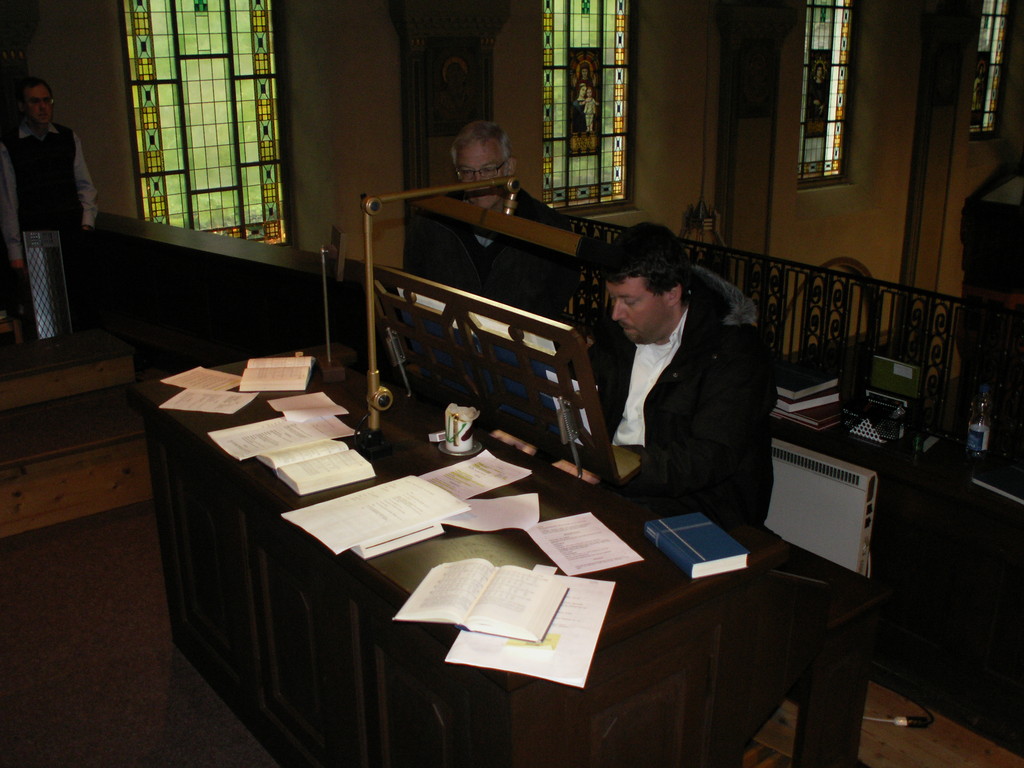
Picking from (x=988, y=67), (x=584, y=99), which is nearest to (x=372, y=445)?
(x=584, y=99)

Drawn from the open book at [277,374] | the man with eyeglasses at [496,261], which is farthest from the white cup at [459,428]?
the man with eyeglasses at [496,261]

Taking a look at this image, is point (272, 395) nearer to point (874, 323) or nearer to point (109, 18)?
point (874, 323)

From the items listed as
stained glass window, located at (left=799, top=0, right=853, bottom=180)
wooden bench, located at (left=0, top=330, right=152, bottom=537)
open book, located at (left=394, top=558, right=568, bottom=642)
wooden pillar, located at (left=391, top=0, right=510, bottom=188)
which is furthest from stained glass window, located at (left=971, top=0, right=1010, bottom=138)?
open book, located at (left=394, top=558, right=568, bottom=642)

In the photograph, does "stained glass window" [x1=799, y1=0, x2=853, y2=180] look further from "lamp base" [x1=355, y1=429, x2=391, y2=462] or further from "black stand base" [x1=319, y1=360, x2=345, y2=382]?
"lamp base" [x1=355, y1=429, x2=391, y2=462]

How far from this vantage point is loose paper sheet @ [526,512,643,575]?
2.13 meters

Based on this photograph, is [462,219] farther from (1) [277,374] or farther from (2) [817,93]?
(2) [817,93]

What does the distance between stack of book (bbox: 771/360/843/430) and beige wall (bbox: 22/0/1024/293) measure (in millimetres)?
4848

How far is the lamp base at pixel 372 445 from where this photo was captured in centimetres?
268

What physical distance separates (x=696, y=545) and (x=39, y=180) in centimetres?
533

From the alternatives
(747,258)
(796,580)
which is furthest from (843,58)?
(796,580)

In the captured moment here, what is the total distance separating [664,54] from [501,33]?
2246 mm

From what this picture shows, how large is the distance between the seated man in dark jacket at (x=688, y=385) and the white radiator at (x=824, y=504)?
29.2 inches

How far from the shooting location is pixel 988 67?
1363cm

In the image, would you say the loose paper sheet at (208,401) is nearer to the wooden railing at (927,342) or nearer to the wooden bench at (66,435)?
the wooden bench at (66,435)
